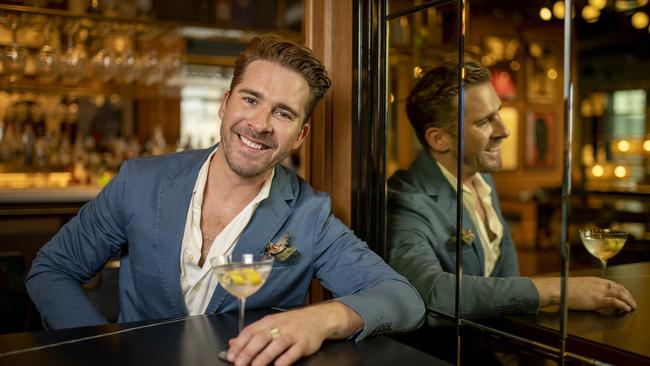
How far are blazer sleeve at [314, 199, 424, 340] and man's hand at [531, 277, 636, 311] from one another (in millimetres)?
329

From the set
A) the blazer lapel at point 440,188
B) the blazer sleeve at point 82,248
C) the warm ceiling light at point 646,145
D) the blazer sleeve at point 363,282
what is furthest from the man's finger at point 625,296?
the warm ceiling light at point 646,145

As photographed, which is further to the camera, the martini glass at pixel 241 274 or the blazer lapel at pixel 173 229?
the blazer lapel at pixel 173 229

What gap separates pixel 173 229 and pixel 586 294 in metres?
1.10

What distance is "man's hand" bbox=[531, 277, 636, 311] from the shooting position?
172 centimetres

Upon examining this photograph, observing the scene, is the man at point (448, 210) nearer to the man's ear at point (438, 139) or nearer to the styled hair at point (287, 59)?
the man's ear at point (438, 139)

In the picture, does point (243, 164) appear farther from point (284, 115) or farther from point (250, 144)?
point (284, 115)

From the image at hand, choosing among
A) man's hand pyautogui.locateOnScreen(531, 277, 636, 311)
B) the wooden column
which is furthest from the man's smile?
man's hand pyautogui.locateOnScreen(531, 277, 636, 311)

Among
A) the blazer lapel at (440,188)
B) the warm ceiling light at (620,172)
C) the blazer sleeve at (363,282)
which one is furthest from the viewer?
the warm ceiling light at (620,172)

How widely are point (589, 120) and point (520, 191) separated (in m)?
1.66

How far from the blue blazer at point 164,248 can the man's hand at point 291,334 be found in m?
0.31

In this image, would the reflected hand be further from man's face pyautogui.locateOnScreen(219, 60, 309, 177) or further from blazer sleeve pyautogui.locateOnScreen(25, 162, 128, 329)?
blazer sleeve pyautogui.locateOnScreen(25, 162, 128, 329)

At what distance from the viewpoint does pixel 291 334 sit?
4.27ft

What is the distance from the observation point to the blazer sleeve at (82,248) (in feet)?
6.11

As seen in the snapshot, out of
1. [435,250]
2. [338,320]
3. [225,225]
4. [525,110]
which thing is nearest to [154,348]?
[338,320]
